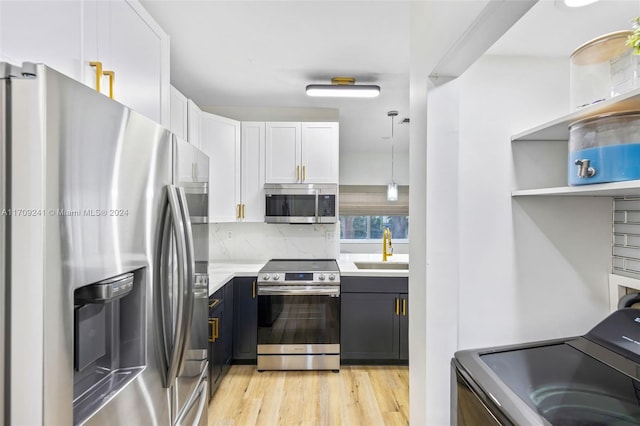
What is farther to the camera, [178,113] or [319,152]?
[319,152]

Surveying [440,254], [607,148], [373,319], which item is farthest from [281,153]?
[607,148]

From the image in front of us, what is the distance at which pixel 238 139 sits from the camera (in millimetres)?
3086

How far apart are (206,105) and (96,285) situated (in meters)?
2.88

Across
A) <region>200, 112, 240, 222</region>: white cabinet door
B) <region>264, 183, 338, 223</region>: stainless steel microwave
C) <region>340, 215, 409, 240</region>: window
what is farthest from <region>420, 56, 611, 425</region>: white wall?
<region>340, 215, 409, 240</region>: window

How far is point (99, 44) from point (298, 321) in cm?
230

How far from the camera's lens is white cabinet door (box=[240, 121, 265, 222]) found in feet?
10.2

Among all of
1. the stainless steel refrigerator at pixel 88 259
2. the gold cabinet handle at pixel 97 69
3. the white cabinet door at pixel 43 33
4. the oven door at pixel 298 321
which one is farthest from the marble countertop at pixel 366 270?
the white cabinet door at pixel 43 33

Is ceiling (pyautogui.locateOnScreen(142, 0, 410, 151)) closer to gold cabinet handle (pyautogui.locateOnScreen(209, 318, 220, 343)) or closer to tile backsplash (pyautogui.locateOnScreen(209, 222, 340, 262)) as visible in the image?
tile backsplash (pyautogui.locateOnScreen(209, 222, 340, 262))

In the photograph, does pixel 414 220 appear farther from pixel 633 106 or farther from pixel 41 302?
pixel 41 302

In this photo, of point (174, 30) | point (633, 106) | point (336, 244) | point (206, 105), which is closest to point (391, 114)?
point (336, 244)

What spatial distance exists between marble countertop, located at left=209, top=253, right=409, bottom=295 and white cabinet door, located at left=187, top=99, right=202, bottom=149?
1137 millimetres

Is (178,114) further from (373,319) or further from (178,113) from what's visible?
(373,319)

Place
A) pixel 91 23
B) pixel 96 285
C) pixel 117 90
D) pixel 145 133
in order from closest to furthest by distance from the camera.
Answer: pixel 96 285, pixel 145 133, pixel 91 23, pixel 117 90

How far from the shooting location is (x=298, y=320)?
2740 mm
